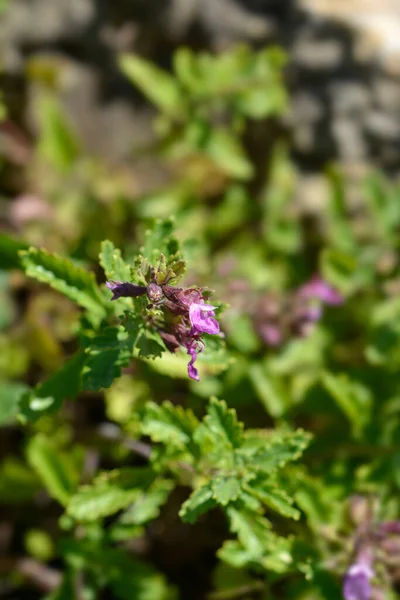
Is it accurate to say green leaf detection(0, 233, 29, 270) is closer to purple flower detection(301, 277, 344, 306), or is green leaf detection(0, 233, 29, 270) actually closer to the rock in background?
purple flower detection(301, 277, 344, 306)

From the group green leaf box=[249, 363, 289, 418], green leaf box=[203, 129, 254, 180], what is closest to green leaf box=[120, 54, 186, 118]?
A: green leaf box=[203, 129, 254, 180]

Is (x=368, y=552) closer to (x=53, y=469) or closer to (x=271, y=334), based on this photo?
(x=271, y=334)

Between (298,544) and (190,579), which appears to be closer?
(298,544)

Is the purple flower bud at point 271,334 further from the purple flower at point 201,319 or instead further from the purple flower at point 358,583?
the purple flower at point 201,319

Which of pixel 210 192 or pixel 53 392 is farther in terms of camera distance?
pixel 210 192

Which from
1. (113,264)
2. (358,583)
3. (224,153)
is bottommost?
(358,583)

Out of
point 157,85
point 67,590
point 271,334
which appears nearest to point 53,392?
point 67,590

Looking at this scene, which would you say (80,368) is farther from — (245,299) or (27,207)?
(27,207)

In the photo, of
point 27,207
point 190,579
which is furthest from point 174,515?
point 27,207
